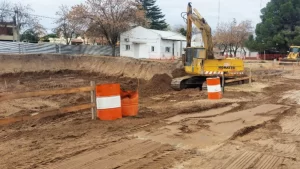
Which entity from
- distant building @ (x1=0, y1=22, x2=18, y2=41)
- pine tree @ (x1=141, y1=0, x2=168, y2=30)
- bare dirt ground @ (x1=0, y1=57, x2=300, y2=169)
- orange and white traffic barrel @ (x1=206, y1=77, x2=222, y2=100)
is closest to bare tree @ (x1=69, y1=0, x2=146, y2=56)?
distant building @ (x1=0, y1=22, x2=18, y2=41)

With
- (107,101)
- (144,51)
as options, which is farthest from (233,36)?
(107,101)

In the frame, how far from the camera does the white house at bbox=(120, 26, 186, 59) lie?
154 feet

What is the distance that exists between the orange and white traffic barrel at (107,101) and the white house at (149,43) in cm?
3855

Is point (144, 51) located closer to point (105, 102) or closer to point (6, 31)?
point (6, 31)

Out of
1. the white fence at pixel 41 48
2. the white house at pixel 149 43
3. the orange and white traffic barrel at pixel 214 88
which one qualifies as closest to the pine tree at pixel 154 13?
the white house at pixel 149 43

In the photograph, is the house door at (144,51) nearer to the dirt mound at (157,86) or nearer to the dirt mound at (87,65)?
the dirt mound at (87,65)

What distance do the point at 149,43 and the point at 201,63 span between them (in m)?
30.3

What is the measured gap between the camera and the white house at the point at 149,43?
47.0 meters

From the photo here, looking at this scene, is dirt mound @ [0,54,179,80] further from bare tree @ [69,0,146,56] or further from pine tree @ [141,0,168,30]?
pine tree @ [141,0,168,30]

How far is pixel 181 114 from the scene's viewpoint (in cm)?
981

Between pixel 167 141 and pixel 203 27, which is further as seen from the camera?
pixel 203 27

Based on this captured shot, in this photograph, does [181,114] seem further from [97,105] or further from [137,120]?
[97,105]

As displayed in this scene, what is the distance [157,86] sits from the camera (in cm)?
1902

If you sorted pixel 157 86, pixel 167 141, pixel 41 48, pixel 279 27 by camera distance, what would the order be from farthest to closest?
pixel 279 27 → pixel 41 48 → pixel 157 86 → pixel 167 141
